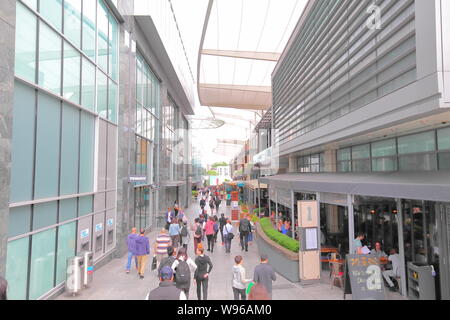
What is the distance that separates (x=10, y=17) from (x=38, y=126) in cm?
243

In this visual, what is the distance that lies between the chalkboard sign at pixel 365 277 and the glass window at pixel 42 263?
7509 mm

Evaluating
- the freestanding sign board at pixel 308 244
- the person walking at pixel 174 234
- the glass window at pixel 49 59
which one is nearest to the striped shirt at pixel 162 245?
the person walking at pixel 174 234

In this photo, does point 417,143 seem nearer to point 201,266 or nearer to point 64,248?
point 201,266

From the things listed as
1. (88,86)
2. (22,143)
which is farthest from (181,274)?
(88,86)

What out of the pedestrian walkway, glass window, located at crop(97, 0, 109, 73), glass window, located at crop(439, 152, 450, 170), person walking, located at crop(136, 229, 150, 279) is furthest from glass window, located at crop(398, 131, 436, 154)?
glass window, located at crop(97, 0, 109, 73)

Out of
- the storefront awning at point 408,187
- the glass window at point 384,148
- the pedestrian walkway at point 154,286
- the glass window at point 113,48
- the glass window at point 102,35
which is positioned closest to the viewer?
the storefront awning at point 408,187

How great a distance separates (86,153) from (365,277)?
9.16 meters

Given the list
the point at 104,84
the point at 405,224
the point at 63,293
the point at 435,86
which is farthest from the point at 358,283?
the point at 104,84

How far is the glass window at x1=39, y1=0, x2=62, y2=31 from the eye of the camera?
7478mm

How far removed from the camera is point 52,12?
7871 mm

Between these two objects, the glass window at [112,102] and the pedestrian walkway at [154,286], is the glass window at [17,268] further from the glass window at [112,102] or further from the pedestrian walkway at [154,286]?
the glass window at [112,102]

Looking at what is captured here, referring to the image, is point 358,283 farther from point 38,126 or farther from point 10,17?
point 10,17

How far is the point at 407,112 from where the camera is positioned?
22.8ft

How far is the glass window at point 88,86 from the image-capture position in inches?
389
